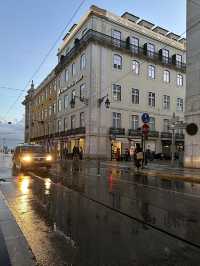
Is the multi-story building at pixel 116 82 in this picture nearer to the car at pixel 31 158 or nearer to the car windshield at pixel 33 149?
the car windshield at pixel 33 149

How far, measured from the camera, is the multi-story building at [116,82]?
133 ft

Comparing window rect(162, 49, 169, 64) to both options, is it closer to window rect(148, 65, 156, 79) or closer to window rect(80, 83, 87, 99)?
window rect(148, 65, 156, 79)

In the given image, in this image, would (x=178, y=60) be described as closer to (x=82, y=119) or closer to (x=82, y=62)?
(x=82, y=62)

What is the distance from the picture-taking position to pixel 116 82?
140 feet

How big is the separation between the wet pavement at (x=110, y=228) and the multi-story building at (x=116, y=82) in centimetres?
2825

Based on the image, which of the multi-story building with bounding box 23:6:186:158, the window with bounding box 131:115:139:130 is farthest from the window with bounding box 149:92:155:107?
the window with bounding box 131:115:139:130

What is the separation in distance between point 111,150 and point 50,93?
2435 cm

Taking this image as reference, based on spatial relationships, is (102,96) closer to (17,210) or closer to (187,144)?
(187,144)

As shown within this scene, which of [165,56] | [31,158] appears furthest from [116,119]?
[31,158]

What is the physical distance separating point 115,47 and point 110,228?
39.1 meters

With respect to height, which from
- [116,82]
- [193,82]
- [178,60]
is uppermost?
[178,60]

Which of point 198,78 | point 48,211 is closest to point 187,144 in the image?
point 198,78

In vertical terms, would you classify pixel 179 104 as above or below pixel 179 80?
below

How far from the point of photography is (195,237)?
5.37m
